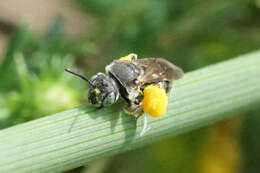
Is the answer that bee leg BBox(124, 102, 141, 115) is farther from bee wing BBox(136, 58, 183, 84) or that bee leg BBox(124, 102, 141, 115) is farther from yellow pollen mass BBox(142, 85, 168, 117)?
bee wing BBox(136, 58, 183, 84)

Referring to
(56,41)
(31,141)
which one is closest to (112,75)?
(31,141)

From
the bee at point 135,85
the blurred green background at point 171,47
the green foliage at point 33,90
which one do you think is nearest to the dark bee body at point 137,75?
the bee at point 135,85

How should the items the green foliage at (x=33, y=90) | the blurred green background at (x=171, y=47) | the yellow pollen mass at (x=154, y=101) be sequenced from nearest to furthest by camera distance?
the yellow pollen mass at (x=154, y=101), the green foliage at (x=33, y=90), the blurred green background at (x=171, y=47)

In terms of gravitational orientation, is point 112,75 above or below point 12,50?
below

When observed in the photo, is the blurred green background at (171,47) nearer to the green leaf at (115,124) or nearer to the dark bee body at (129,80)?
the dark bee body at (129,80)

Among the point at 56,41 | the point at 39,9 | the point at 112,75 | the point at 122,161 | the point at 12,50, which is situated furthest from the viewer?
the point at 39,9

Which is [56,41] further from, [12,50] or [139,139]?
[139,139]

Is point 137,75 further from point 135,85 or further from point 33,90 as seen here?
point 33,90
